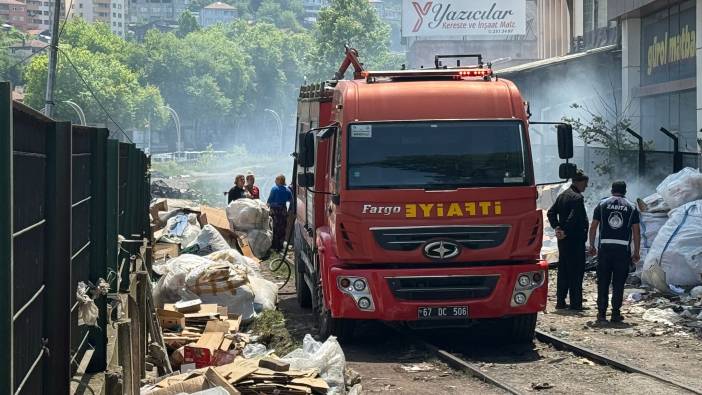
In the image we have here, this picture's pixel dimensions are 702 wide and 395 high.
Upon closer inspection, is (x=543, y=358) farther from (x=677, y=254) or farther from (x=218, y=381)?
(x=218, y=381)

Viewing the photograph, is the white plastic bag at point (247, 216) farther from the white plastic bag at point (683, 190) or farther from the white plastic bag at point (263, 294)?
the white plastic bag at point (683, 190)

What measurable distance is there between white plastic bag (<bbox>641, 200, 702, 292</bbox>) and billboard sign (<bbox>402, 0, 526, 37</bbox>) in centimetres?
7644

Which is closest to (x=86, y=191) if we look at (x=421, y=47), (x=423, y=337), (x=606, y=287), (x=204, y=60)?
(x=423, y=337)

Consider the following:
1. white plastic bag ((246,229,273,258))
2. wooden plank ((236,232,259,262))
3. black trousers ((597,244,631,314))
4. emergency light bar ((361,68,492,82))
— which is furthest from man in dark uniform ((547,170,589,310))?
white plastic bag ((246,229,273,258))

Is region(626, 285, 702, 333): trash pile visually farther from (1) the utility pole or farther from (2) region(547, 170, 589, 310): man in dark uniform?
(1) the utility pole

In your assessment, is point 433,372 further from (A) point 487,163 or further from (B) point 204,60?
(B) point 204,60

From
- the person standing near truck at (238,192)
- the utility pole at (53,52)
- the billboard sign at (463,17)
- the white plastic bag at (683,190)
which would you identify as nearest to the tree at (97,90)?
the billboard sign at (463,17)

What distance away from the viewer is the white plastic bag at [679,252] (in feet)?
50.3

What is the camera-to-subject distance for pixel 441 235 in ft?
38.4

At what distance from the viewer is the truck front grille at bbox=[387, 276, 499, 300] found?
11781 mm

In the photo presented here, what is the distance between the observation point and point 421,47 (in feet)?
350

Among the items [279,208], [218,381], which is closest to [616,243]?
[218,381]

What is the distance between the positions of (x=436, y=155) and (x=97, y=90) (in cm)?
12407

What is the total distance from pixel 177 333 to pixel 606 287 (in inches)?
204
